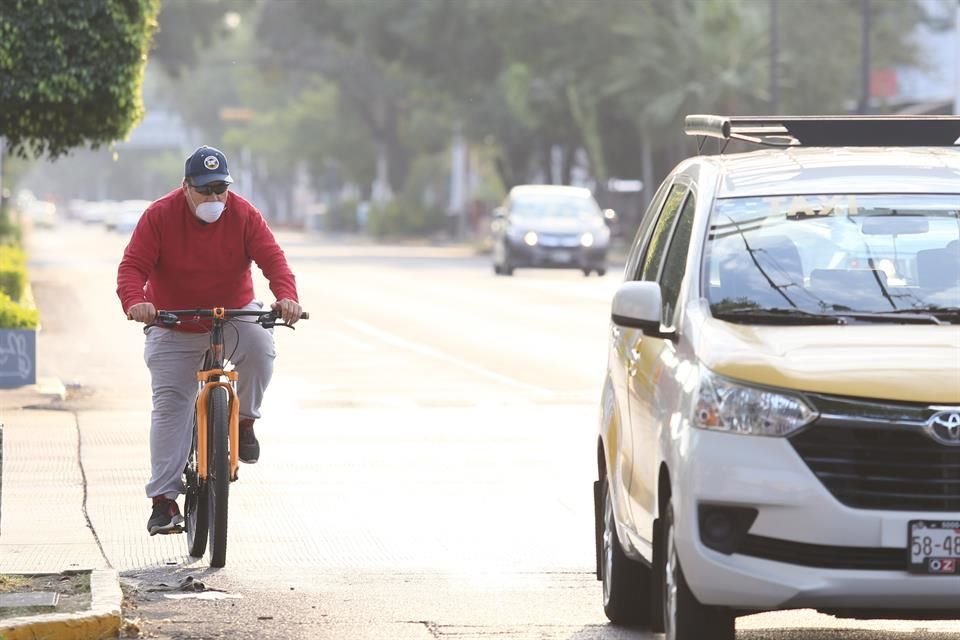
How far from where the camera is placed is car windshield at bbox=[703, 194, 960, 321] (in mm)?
7207

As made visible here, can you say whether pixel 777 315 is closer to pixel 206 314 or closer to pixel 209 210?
pixel 206 314

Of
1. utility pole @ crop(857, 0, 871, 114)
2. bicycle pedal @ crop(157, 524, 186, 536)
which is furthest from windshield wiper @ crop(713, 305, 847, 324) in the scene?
utility pole @ crop(857, 0, 871, 114)

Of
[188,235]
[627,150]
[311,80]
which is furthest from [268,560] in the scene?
[311,80]

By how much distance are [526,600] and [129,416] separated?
846 centimetres

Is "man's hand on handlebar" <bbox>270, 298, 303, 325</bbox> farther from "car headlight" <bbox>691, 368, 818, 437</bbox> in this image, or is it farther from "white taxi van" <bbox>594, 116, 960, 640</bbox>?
"car headlight" <bbox>691, 368, 818, 437</bbox>

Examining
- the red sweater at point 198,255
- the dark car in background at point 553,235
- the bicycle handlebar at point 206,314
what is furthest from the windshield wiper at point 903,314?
the dark car in background at point 553,235

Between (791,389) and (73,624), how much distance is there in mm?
2799

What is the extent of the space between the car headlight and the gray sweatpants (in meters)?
3.69

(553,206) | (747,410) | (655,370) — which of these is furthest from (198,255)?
(553,206)

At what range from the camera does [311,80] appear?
116062 millimetres

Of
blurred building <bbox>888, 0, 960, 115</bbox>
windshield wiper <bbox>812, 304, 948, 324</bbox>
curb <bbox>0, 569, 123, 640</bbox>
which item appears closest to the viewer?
windshield wiper <bbox>812, 304, 948, 324</bbox>

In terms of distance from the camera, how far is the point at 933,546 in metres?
6.42

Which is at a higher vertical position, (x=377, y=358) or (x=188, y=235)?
(x=188, y=235)

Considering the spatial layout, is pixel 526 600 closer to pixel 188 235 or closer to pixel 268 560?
pixel 268 560
